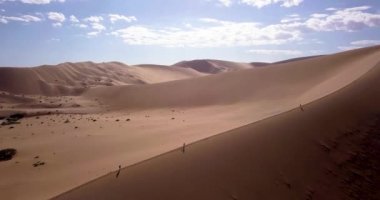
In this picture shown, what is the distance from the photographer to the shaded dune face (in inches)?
221

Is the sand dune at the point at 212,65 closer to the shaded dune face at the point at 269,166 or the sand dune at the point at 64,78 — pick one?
the sand dune at the point at 64,78

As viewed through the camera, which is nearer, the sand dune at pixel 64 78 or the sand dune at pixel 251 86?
the sand dune at pixel 251 86

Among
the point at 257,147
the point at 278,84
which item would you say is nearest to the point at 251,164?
the point at 257,147

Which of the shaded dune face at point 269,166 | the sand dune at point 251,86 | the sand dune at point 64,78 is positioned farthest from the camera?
the sand dune at point 64,78

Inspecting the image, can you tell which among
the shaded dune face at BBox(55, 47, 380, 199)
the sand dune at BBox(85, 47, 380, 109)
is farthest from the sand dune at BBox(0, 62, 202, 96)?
the shaded dune face at BBox(55, 47, 380, 199)

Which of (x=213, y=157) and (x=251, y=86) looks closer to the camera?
(x=213, y=157)

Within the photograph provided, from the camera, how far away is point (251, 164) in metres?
6.29

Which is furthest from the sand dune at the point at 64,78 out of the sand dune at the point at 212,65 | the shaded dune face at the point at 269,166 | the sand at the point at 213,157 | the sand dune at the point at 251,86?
the shaded dune face at the point at 269,166

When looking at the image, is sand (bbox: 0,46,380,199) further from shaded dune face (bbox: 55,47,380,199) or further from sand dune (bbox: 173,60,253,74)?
sand dune (bbox: 173,60,253,74)

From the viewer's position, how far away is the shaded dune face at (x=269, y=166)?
18.4 ft

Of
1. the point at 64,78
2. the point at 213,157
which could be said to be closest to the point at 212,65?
the point at 64,78

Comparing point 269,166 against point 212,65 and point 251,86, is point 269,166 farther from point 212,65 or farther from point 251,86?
point 212,65

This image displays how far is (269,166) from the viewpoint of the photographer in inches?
248

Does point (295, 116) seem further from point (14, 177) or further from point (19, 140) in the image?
point (19, 140)
